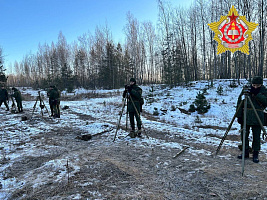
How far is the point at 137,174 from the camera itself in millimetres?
3615

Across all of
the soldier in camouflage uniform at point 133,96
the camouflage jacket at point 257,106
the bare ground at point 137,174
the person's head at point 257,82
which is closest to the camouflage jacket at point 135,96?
the soldier in camouflage uniform at point 133,96

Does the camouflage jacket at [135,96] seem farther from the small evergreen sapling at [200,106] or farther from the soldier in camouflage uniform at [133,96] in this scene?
the small evergreen sapling at [200,106]

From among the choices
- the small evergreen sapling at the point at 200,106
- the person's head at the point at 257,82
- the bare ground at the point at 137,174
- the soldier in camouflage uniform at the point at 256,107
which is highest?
the person's head at the point at 257,82

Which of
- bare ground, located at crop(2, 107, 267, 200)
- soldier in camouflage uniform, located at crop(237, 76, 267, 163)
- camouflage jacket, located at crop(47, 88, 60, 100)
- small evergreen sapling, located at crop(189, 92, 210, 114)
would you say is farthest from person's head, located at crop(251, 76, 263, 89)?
camouflage jacket, located at crop(47, 88, 60, 100)

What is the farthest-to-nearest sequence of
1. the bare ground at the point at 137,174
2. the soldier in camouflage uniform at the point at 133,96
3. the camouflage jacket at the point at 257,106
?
the soldier in camouflage uniform at the point at 133,96 < the camouflage jacket at the point at 257,106 < the bare ground at the point at 137,174

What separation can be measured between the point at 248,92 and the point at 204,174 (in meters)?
2.24

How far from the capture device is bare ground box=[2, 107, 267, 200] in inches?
115

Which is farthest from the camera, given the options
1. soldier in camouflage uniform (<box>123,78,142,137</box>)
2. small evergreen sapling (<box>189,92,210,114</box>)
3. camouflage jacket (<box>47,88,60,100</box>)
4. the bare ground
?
small evergreen sapling (<box>189,92,210,114</box>)

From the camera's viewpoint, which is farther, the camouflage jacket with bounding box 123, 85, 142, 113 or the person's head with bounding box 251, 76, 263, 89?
the camouflage jacket with bounding box 123, 85, 142, 113

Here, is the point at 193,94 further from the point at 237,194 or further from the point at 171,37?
the point at 237,194

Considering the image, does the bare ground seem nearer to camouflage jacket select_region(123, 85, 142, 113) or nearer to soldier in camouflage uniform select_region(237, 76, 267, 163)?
soldier in camouflage uniform select_region(237, 76, 267, 163)

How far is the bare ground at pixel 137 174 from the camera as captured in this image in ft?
9.61

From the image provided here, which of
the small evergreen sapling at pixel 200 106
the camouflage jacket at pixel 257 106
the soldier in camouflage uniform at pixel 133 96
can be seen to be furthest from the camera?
the small evergreen sapling at pixel 200 106

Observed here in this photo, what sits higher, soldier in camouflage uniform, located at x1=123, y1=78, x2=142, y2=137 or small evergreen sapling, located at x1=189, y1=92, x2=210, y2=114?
soldier in camouflage uniform, located at x1=123, y1=78, x2=142, y2=137
